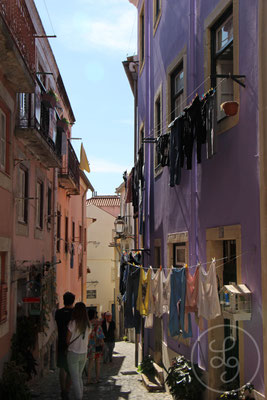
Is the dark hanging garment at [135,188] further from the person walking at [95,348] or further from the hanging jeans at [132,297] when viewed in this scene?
the person walking at [95,348]

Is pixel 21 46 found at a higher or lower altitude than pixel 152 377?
higher

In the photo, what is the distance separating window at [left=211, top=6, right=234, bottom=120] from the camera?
25.0 feet

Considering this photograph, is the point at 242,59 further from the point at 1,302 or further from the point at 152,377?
the point at 152,377

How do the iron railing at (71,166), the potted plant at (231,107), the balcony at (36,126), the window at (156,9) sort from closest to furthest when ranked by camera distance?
the potted plant at (231,107)
the balcony at (36,126)
the window at (156,9)
the iron railing at (71,166)

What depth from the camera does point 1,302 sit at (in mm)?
8969

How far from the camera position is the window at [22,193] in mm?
11219

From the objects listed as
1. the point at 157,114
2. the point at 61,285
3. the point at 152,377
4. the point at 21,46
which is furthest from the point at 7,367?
the point at 61,285

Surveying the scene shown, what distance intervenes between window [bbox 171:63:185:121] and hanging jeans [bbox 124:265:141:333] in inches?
141

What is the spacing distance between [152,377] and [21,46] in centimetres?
772

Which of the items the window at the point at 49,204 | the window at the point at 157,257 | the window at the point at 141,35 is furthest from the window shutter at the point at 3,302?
the window at the point at 141,35

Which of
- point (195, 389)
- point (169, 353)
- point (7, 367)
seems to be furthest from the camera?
point (169, 353)

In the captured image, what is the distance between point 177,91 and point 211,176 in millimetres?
3504

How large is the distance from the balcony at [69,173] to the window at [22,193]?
16.8 ft

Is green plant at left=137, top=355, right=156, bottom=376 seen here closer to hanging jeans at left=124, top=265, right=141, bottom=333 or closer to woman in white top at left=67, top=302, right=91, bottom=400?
hanging jeans at left=124, top=265, right=141, bottom=333
